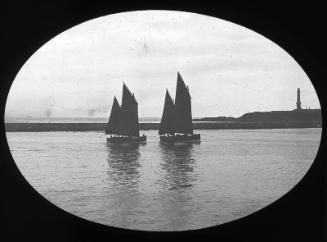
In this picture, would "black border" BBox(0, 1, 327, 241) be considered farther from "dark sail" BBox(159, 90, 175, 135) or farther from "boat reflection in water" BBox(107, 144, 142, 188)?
"dark sail" BBox(159, 90, 175, 135)

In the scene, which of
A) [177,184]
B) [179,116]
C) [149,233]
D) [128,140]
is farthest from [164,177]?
[149,233]

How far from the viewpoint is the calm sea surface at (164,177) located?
1427 centimetres

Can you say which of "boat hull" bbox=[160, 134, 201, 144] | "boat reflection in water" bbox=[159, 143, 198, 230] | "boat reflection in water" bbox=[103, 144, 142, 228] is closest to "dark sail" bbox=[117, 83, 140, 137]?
"boat reflection in water" bbox=[103, 144, 142, 228]

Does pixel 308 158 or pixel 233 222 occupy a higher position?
pixel 233 222

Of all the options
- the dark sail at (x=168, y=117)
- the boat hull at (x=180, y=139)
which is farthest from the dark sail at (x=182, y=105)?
the boat hull at (x=180, y=139)

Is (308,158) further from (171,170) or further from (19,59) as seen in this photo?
(19,59)

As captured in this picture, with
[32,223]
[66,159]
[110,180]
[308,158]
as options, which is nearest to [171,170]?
[110,180]

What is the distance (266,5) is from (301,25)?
0.52 feet

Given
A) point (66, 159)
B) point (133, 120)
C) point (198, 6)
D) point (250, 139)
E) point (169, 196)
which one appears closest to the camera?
point (198, 6)

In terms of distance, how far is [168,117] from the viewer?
62.5 ft

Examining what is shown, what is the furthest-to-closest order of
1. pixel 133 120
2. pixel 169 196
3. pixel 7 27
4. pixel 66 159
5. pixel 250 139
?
pixel 250 139 → pixel 66 159 → pixel 133 120 → pixel 169 196 → pixel 7 27

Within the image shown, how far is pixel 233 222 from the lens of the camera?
1.66 metres

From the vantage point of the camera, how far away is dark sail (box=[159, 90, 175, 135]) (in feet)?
62.0

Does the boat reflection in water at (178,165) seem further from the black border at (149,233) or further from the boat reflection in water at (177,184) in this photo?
the black border at (149,233)
